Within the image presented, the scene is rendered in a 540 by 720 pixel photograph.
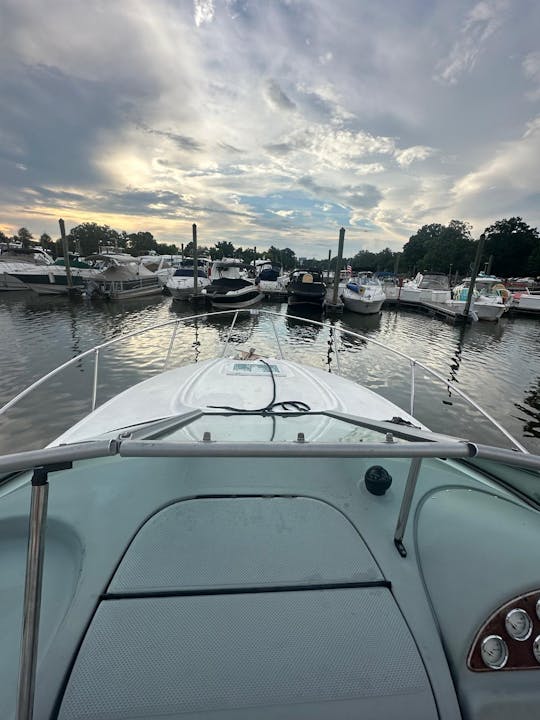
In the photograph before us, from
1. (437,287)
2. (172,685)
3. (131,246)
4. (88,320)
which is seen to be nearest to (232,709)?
(172,685)

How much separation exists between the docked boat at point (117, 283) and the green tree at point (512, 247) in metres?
58.8

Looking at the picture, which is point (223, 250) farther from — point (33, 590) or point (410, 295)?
point (33, 590)

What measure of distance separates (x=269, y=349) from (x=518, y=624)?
11698 mm

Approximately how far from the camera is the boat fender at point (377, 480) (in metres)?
1.89

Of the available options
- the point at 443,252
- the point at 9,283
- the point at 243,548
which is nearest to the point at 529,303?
the point at 243,548

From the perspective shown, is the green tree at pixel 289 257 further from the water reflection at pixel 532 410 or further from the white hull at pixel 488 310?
the water reflection at pixel 532 410

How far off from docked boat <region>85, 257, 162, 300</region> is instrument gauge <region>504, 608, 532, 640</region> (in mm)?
25099

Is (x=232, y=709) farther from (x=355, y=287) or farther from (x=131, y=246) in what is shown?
(x=131, y=246)

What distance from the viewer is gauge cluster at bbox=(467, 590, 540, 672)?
1.11 meters

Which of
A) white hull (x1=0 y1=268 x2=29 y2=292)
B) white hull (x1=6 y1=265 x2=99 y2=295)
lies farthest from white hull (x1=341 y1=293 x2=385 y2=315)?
white hull (x1=0 y1=268 x2=29 y2=292)

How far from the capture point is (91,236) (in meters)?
73.9

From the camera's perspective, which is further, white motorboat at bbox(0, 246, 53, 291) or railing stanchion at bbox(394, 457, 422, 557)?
white motorboat at bbox(0, 246, 53, 291)

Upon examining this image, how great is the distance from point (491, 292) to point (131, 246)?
258 feet

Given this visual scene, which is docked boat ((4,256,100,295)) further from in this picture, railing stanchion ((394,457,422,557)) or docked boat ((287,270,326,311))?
railing stanchion ((394,457,422,557))
